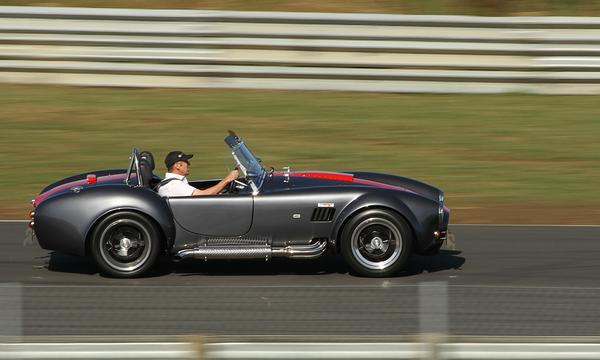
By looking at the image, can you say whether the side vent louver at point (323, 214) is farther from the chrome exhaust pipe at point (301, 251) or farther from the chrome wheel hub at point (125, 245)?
the chrome wheel hub at point (125, 245)

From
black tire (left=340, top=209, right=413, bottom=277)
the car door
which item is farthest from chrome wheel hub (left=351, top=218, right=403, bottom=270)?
the car door

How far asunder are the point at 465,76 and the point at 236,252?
769 cm

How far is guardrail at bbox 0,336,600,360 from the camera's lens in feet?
16.6

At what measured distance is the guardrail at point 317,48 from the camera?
49.7ft

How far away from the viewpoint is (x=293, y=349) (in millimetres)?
5145

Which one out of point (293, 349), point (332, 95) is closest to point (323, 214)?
point (293, 349)

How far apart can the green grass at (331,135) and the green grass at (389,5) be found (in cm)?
229

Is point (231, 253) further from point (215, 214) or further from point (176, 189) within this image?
point (176, 189)

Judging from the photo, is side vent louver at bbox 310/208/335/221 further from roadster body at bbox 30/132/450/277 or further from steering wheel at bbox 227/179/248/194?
steering wheel at bbox 227/179/248/194

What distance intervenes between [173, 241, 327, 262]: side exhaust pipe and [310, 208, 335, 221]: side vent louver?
0.25 meters

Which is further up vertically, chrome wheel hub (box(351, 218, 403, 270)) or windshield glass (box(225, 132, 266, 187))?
windshield glass (box(225, 132, 266, 187))

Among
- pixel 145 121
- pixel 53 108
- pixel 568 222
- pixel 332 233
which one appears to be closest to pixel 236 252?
pixel 332 233

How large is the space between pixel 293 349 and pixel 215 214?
3.56m

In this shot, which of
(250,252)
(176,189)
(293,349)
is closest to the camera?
(293,349)
